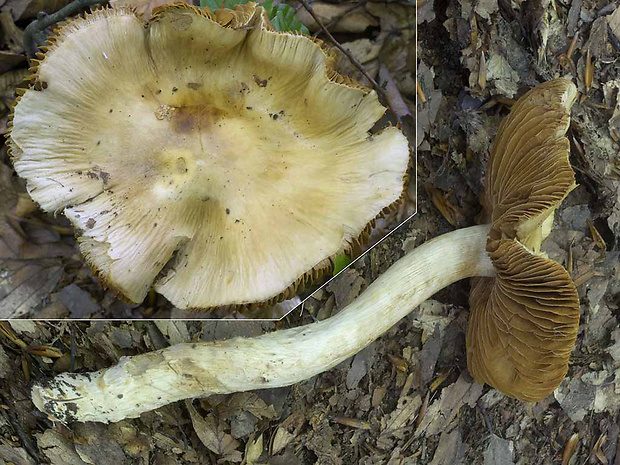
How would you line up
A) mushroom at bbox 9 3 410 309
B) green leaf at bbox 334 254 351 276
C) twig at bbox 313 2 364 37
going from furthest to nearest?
1. twig at bbox 313 2 364 37
2. green leaf at bbox 334 254 351 276
3. mushroom at bbox 9 3 410 309

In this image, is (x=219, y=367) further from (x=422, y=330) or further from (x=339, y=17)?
(x=339, y=17)

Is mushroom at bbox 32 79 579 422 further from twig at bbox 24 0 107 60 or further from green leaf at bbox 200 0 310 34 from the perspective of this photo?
twig at bbox 24 0 107 60

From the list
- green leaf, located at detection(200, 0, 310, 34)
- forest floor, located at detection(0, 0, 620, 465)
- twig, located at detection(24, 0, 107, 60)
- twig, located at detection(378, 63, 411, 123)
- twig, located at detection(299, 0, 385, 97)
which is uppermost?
twig, located at detection(24, 0, 107, 60)

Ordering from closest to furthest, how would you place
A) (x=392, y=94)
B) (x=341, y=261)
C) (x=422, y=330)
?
1. (x=341, y=261)
2. (x=392, y=94)
3. (x=422, y=330)

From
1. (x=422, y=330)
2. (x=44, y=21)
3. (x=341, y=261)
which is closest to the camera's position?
(x=44, y=21)

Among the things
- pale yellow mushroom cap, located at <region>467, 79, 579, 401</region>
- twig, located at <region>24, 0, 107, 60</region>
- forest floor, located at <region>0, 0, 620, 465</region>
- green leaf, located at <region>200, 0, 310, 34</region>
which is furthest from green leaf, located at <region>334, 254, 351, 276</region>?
twig, located at <region>24, 0, 107, 60</region>

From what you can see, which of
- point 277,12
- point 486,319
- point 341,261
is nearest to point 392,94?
point 277,12

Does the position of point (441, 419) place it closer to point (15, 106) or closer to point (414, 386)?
point (414, 386)
